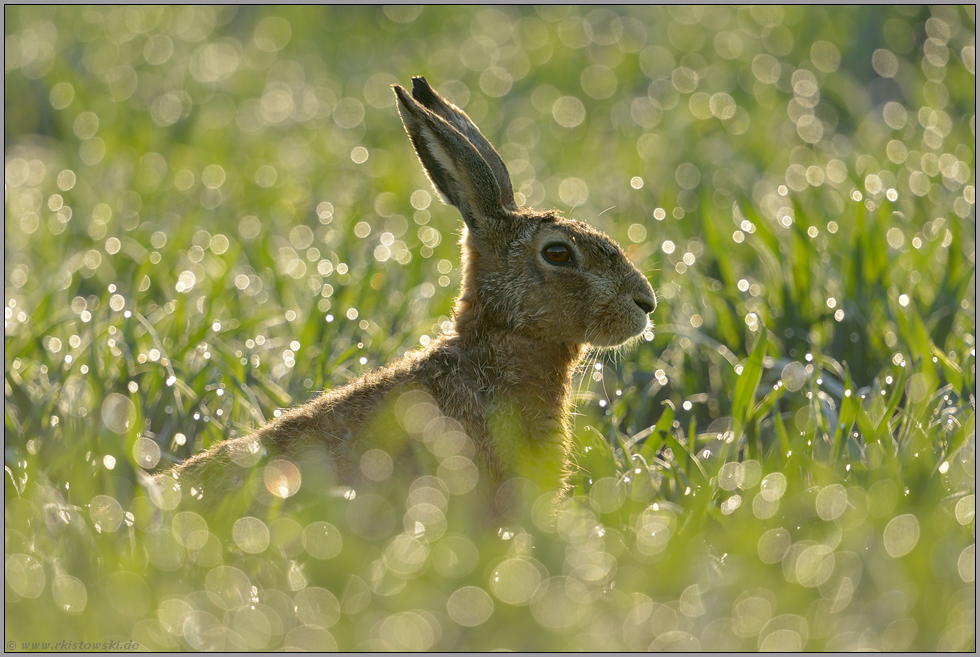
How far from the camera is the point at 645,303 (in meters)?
4.35

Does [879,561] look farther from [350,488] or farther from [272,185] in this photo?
[272,185]

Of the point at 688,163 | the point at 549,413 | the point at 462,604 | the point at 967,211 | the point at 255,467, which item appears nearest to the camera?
the point at 462,604

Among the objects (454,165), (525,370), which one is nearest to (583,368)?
(525,370)

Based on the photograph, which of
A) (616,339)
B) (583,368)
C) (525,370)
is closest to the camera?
(525,370)

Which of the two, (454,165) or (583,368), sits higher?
(454,165)

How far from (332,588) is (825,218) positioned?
432 centimetres

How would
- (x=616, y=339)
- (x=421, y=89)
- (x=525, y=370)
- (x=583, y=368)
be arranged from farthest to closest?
(x=583, y=368) < (x=421, y=89) < (x=616, y=339) < (x=525, y=370)

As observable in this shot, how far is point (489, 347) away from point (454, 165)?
2.68 ft

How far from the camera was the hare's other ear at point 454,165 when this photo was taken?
410 cm

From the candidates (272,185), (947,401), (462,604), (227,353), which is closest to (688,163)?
(272,185)

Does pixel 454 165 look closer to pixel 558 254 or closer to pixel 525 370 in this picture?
pixel 558 254

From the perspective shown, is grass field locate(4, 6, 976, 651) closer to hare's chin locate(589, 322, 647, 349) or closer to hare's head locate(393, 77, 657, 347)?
hare's chin locate(589, 322, 647, 349)

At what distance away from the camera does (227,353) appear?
4629mm

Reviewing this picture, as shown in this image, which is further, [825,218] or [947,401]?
[825,218]
